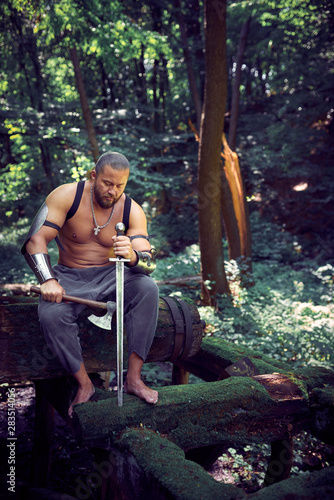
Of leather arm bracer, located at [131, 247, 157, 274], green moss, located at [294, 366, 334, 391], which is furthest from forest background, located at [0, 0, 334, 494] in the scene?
leather arm bracer, located at [131, 247, 157, 274]

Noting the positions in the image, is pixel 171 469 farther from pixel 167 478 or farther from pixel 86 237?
pixel 86 237

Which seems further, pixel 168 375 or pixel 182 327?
pixel 168 375

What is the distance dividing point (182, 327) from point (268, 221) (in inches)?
407

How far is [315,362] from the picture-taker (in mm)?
4223

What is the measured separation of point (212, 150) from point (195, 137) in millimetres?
4684

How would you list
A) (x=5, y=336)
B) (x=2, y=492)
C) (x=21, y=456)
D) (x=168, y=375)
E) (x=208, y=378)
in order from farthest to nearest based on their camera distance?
1. (x=168, y=375)
2. (x=21, y=456)
3. (x=208, y=378)
4. (x=5, y=336)
5. (x=2, y=492)

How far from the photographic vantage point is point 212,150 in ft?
19.2

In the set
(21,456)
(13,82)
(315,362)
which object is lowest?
(21,456)

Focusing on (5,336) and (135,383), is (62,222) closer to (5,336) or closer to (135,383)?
(5,336)

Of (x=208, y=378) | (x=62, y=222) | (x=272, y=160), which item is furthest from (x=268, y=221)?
(x=62, y=222)

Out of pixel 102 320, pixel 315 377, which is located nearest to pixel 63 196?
pixel 102 320

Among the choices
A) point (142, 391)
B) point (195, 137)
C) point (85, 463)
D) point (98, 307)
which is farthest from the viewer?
point (195, 137)

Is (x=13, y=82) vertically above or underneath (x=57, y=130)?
above

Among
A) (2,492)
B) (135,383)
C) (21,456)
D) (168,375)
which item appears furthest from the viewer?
(168,375)
